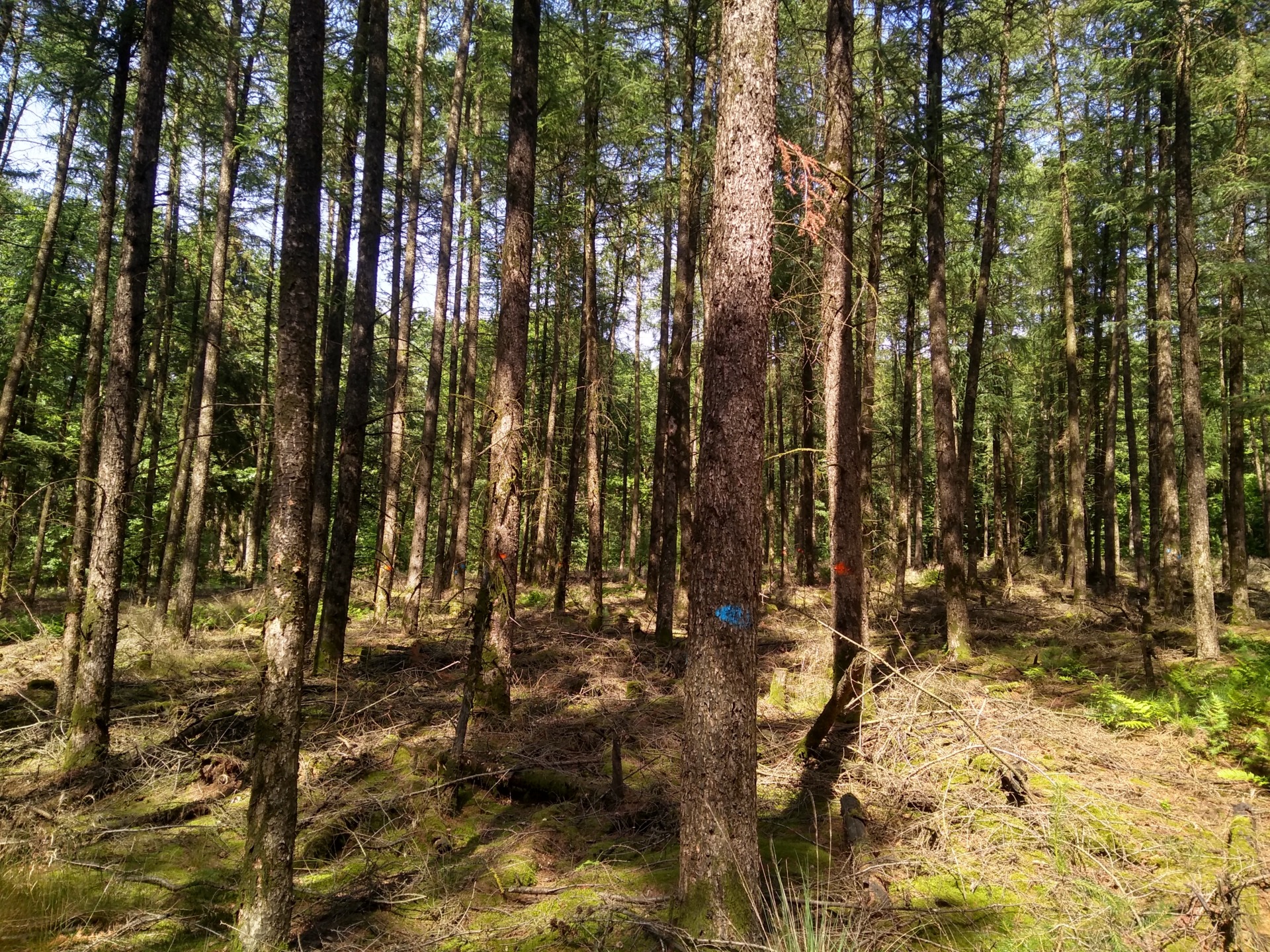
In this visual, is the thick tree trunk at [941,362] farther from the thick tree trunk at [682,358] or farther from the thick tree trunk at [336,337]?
the thick tree trunk at [336,337]

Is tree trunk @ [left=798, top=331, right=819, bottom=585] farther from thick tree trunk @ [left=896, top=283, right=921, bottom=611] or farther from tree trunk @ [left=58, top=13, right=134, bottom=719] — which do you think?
tree trunk @ [left=58, top=13, right=134, bottom=719]

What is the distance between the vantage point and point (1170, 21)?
1285 cm

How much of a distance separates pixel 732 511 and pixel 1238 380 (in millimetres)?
20289

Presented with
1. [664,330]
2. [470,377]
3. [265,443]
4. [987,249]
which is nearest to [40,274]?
[265,443]

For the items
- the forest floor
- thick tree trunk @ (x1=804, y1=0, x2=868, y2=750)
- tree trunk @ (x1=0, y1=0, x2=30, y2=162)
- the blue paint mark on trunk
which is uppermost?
tree trunk @ (x1=0, y1=0, x2=30, y2=162)

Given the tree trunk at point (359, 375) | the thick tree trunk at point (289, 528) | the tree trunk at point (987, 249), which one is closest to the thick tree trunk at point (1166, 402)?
the tree trunk at point (987, 249)

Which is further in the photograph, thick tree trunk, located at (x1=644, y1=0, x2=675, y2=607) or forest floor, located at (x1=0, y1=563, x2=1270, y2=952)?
thick tree trunk, located at (x1=644, y1=0, x2=675, y2=607)

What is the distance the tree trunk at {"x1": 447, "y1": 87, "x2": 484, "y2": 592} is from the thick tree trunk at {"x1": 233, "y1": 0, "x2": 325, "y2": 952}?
27.0ft

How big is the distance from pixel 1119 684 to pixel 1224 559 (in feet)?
64.6

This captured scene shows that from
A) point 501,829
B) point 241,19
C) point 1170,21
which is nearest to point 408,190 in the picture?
point 241,19

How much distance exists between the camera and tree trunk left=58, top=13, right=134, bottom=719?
7629mm

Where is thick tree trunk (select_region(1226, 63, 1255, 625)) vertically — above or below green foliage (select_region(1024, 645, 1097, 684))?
above

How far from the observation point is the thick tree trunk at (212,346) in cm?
1264

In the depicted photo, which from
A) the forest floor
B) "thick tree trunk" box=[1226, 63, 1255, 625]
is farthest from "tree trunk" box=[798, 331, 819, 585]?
the forest floor
